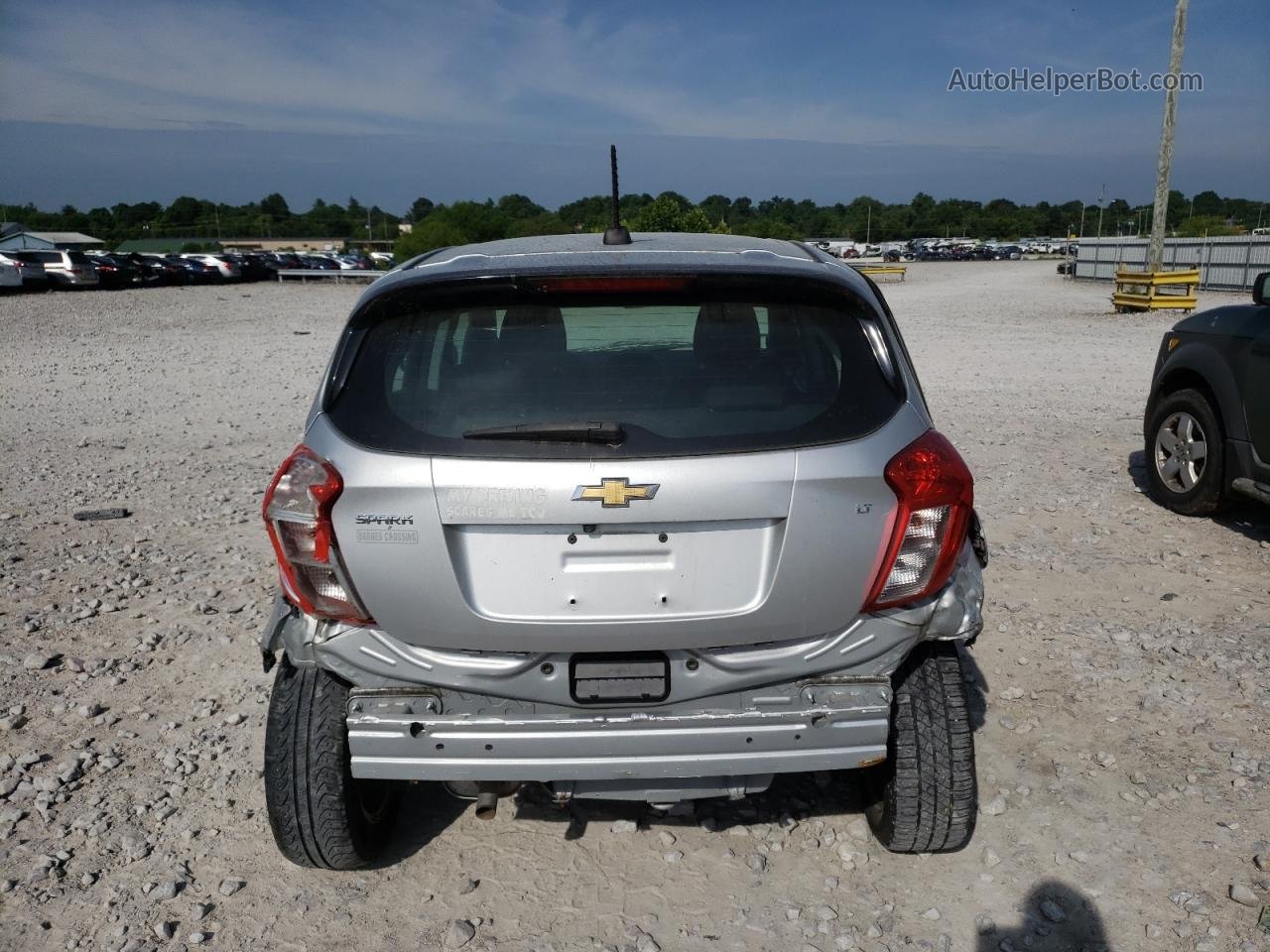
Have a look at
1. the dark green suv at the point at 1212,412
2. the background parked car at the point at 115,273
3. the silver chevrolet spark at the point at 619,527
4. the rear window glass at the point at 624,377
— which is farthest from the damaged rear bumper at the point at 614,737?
the background parked car at the point at 115,273

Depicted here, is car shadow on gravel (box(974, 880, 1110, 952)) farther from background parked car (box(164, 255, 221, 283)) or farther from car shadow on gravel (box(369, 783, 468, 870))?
background parked car (box(164, 255, 221, 283))

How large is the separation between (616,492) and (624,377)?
0.35 m

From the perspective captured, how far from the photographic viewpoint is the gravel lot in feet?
9.87

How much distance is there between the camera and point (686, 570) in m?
2.61

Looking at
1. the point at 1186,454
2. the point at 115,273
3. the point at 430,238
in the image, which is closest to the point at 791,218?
the point at 430,238

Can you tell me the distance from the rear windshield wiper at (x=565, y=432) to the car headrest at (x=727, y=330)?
37cm

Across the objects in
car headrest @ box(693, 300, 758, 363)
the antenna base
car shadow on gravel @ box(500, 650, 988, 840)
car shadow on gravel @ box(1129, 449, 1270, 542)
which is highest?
the antenna base

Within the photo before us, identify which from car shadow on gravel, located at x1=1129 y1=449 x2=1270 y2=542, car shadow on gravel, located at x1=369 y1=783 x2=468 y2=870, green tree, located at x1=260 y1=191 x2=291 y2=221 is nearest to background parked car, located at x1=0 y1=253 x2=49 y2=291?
car shadow on gravel, located at x1=369 y1=783 x2=468 y2=870

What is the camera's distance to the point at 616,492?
8.35ft

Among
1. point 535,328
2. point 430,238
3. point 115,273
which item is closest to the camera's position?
point 535,328

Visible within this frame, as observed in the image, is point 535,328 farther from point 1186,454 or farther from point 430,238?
point 430,238

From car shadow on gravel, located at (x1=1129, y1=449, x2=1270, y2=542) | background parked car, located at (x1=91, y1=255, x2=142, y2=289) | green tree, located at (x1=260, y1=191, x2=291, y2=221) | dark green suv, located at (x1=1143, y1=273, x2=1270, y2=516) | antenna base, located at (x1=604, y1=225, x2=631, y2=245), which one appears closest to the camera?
antenna base, located at (x1=604, y1=225, x2=631, y2=245)

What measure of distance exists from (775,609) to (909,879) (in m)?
1.17

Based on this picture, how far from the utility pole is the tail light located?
88.8 ft
